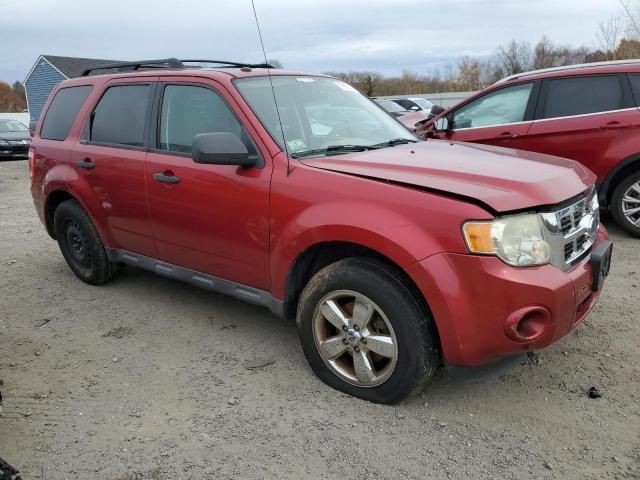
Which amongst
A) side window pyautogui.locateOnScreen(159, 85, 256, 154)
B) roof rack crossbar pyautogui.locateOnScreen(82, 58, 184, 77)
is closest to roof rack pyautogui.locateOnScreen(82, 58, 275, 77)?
roof rack crossbar pyautogui.locateOnScreen(82, 58, 184, 77)

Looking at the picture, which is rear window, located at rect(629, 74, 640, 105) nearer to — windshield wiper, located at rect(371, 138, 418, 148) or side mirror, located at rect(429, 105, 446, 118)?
side mirror, located at rect(429, 105, 446, 118)

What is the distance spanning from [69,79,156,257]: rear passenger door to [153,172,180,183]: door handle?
0.61ft

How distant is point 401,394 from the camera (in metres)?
2.90

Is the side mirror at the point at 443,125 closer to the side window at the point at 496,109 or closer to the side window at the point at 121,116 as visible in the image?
the side window at the point at 496,109

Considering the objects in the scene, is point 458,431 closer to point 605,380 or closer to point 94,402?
point 605,380

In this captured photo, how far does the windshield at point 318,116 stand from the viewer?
342cm

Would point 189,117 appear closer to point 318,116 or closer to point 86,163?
point 318,116

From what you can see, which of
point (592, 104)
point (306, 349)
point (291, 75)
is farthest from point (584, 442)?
point (592, 104)

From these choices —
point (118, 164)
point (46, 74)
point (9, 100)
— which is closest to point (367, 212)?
point (118, 164)

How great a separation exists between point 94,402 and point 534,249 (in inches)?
99.5

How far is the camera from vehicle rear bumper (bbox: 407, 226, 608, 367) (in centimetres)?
250

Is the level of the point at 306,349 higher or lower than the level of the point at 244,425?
higher

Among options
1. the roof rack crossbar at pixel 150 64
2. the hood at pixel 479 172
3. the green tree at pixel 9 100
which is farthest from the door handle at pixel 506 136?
the green tree at pixel 9 100

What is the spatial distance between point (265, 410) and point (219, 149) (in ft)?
4.85
